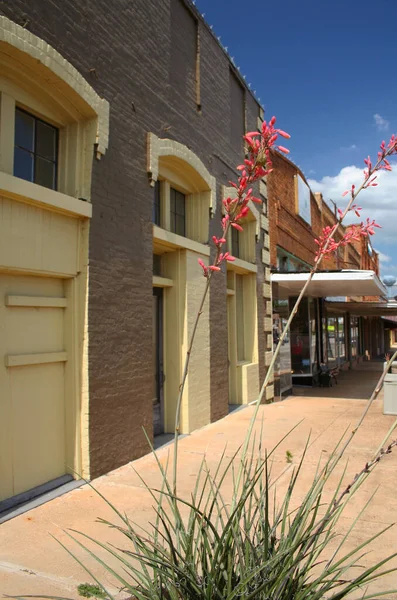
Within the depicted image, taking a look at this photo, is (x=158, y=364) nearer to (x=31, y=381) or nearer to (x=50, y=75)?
(x=31, y=381)

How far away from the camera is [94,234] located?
595 cm

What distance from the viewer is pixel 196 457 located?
6816mm

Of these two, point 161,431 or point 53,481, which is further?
point 161,431

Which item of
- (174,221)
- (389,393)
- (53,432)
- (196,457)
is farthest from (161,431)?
(389,393)

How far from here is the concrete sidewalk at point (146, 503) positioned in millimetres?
3609

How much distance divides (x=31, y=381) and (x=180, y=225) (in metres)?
4.51

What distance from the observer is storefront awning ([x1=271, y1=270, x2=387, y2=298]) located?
1081 cm

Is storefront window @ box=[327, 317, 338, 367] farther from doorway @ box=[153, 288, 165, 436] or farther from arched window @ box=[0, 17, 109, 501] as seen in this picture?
arched window @ box=[0, 17, 109, 501]

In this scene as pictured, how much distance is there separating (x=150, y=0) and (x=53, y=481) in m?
6.58

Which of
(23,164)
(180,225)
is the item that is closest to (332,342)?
(180,225)

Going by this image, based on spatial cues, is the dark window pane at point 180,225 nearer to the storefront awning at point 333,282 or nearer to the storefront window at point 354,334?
the storefront awning at point 333,282

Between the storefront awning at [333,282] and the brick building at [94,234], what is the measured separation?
3522mm

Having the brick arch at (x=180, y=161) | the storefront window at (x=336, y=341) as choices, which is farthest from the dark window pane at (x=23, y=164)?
the storefront window at (x=336, y=341)

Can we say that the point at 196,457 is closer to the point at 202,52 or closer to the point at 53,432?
the point at 53,432
